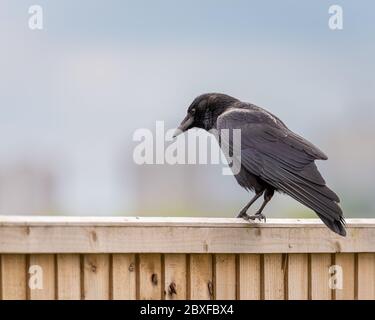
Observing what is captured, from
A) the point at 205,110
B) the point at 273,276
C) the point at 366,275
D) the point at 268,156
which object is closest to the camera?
the point at 273,276

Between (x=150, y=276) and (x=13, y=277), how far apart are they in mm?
652

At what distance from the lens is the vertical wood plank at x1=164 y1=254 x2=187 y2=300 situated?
319 cm

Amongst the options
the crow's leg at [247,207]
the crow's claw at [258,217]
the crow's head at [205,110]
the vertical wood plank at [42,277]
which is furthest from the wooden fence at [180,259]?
the crow's head at [205,110]

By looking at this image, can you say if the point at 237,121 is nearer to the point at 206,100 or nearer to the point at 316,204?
the point at 206,100

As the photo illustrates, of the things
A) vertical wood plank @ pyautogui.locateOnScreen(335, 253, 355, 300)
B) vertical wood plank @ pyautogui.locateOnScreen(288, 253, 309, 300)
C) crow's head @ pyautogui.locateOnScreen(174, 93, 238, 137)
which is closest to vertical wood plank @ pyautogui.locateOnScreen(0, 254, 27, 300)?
vertical wood plank @ pyautogui.locateOnScreen(288, 253, 309, 300)

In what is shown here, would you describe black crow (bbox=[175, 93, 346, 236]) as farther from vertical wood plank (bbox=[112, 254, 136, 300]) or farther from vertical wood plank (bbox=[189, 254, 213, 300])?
vertical wood plank (bbox=[112, 254, 136, 300])

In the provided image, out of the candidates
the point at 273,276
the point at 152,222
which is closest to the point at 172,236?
the point at 152,222

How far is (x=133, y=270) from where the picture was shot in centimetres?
316

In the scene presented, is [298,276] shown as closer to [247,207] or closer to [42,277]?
[247,207]

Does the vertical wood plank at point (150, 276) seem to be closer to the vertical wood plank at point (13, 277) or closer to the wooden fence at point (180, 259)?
the wooden fence at point (180, 259)

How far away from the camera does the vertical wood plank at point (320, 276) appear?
10.9 feet

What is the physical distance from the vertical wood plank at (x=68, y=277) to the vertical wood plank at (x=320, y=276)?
119 centimetres

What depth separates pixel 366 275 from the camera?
3416 millimetres

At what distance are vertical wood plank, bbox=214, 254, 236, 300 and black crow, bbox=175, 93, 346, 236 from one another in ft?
1.78
